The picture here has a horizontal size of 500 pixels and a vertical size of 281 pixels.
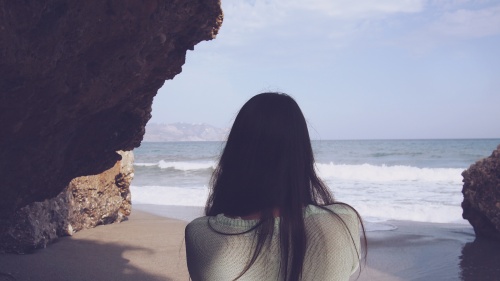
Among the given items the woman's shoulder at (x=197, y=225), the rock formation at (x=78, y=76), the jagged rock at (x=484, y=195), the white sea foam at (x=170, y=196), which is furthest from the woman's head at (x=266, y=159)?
the white sea foam at (x=170, y=196)

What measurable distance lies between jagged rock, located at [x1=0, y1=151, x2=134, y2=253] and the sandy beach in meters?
0.15

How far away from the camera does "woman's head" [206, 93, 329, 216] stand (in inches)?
59.6

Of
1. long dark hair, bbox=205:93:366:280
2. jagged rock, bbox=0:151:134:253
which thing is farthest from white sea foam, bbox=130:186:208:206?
long dark hair, bbox=205:93:366:280

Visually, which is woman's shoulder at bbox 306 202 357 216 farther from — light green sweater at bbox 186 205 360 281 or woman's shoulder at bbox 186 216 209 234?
woman's shoulder at bbox 186 216 209 234

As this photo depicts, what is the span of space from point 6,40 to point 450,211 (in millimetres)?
9625

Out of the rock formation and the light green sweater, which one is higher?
the rock formation

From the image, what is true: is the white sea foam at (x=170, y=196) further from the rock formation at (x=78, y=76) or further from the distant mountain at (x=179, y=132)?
the distant mountain at (x=179, y=132)

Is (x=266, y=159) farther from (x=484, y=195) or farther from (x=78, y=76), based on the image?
(x=484, y=195)

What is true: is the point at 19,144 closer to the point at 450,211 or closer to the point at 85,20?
the point at 85,20

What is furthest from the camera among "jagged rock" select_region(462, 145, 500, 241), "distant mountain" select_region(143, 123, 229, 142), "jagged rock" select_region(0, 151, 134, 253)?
"distant mountain" select_region(143, 123, 229, 142)

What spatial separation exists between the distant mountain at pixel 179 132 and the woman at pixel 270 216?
110 meters

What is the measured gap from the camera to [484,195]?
6930 mm

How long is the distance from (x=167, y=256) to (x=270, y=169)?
4689 millimetres

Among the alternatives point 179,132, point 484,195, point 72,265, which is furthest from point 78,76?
point 179,132
